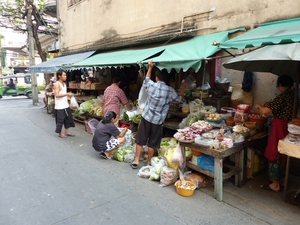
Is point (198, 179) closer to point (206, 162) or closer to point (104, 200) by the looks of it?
point (206, 162)

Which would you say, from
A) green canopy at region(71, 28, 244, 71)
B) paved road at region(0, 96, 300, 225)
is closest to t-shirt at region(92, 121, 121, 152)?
paved road at region(0, 96, 300, 225)

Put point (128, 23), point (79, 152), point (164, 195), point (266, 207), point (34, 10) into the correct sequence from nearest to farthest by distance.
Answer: point (266, 207) < point (164, 195) < point (79, 152) < point (128, 23) < point (34, 10)

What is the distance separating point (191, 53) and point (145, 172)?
7.82 ft

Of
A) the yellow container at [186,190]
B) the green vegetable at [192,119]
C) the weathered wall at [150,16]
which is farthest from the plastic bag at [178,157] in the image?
the weathered wall at [150,16]

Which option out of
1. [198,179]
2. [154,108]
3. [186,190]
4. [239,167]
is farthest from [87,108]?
[239,167]

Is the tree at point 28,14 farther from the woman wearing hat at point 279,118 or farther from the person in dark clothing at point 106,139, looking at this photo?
the woman wearing hat at point 279,118

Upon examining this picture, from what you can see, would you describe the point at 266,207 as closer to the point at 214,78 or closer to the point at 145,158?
the point at 145,158

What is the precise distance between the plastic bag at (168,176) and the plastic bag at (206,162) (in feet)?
1.53

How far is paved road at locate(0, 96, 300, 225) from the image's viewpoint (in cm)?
298

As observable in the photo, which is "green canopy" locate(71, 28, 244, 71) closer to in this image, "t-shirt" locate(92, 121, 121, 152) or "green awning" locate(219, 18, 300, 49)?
"green awning" locate(219, 18, 300, 49)

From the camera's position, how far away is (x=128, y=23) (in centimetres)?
754

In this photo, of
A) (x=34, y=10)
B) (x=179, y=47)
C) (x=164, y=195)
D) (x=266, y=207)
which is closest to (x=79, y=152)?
(x=164, y=195)

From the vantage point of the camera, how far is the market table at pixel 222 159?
3344mm

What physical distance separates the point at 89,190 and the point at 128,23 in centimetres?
575
